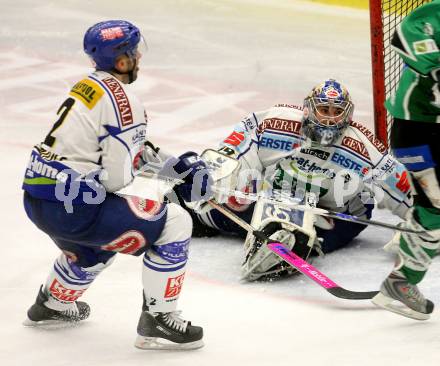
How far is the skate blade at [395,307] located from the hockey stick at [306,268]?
0.18 m

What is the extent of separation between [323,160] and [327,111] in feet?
0.81

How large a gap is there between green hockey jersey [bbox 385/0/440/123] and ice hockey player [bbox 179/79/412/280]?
0.92 metres

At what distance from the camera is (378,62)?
5695 mm

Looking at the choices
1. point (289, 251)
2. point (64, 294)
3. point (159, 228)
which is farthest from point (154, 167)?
point (289, 251)

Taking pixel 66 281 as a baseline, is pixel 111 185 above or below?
above

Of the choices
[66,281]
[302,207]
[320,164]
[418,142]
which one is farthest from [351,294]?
[66,281]

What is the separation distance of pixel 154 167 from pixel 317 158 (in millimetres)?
1352

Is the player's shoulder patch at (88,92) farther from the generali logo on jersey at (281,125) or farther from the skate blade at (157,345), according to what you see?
the generali logo on jersey at (281,125)

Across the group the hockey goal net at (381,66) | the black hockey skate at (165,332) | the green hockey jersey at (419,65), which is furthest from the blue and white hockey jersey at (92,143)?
the hockey goal net at (381,66)

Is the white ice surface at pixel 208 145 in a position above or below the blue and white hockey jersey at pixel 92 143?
below

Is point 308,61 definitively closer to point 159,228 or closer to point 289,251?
point 289,251

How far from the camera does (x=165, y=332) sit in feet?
12.6

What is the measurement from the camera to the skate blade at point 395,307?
160 inches

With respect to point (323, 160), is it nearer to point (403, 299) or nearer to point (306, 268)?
point (306, 268)
